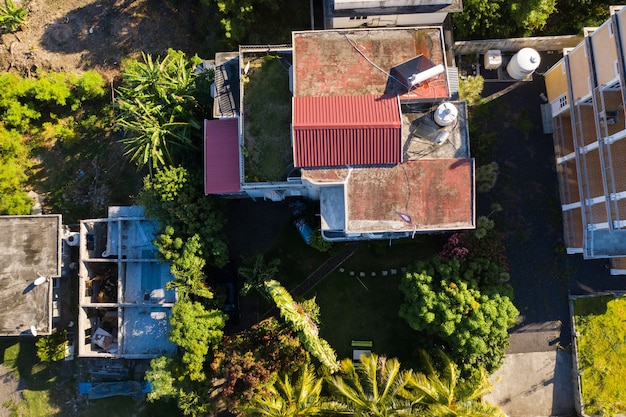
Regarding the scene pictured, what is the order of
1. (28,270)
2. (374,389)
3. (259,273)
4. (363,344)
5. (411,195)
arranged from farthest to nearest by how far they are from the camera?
1. (363,344)
2. (28,270)
3. (259,273)
4. (411,195)
5. (374,389)

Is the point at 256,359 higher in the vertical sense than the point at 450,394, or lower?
higher

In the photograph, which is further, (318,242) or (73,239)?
(73,239)

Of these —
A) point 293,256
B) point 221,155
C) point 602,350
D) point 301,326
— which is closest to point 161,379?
point 301,326

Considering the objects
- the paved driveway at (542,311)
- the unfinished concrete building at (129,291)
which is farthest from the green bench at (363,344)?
the unfinished concrete building at (129,291)

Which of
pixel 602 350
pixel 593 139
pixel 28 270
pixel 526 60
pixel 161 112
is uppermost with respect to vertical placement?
pixel 526 60

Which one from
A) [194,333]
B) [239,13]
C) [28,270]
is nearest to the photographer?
[194,333]

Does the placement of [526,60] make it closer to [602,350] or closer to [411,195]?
[411,195]
